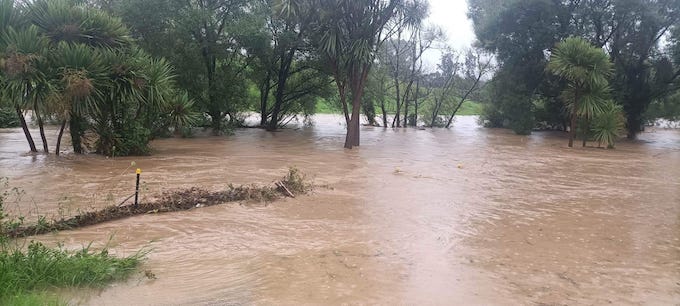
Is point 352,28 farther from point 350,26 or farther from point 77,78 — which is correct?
point 77,78

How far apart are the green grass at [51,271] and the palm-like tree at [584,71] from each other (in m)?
17.1

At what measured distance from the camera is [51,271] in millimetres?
4230

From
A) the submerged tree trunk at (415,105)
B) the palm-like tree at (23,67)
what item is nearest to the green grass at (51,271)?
the palm-like tree at (23,67)

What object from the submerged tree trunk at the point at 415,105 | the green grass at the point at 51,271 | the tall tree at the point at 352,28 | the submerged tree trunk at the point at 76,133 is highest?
the tall tree at the point at 352,28

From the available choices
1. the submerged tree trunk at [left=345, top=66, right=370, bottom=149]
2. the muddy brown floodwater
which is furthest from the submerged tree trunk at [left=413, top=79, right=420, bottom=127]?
the muddy brown floodwater

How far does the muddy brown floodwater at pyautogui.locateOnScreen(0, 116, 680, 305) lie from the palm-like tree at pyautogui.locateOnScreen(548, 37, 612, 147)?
20.5 ft

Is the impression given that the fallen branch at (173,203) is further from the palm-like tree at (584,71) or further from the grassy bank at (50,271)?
the palm-like tree at (584,71)

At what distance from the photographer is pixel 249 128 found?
25.5 meters

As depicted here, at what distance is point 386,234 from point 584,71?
47.3 ft

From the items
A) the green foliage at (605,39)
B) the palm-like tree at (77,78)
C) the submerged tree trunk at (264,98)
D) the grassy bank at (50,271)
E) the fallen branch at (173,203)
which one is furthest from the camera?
the submerged tree trunk at (264,98)

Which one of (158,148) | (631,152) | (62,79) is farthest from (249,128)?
(631,152)

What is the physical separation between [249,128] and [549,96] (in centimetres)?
1502

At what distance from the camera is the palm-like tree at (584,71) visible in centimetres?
1803

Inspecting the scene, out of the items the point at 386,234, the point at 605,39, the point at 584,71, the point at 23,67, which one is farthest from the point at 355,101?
the point at 605,39
